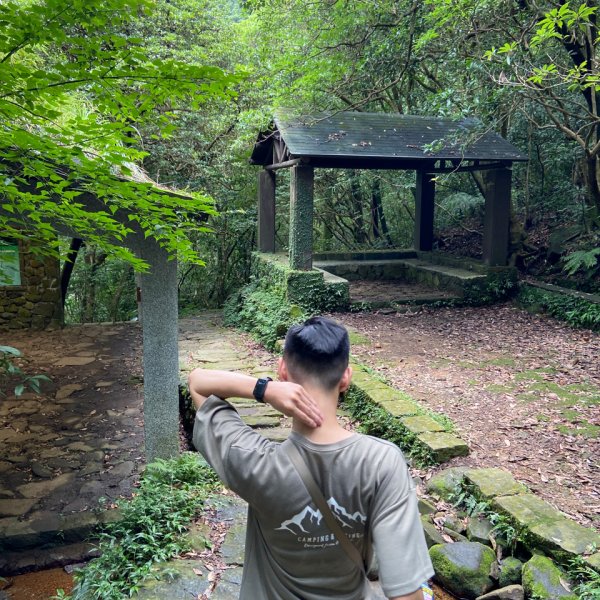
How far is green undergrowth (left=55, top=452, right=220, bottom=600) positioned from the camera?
3342 mm

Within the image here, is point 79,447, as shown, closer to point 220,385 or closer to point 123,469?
point 123,469

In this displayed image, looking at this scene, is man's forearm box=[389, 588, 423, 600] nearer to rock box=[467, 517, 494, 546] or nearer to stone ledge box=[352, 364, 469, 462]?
rock box=[467, 517, 494, 546]

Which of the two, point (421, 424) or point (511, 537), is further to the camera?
point (421, 424)

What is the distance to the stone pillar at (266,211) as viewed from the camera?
12.0 m

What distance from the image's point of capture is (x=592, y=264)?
30.6 feet

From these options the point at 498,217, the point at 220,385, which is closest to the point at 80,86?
the point at 220,385

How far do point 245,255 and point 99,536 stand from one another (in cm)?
1052

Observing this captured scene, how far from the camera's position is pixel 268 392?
1.35 meters

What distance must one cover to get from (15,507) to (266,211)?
28.8 feet

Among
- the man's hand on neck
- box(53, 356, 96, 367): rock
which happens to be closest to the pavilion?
box(53, 356, 96, 367): rock

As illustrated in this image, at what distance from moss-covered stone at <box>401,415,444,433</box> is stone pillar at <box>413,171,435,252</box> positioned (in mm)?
8454

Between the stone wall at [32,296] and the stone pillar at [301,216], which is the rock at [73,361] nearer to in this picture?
the stone wall at [32,296]

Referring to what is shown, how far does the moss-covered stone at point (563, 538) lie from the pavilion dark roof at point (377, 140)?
272 inches

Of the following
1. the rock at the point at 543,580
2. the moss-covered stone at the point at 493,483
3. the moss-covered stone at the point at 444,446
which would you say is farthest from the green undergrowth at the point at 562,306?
the rock at the point at 543,580
